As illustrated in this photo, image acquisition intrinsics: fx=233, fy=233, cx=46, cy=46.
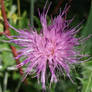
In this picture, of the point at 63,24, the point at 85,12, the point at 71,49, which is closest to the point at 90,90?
the point at 71,49

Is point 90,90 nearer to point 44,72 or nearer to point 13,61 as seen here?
point 44,72

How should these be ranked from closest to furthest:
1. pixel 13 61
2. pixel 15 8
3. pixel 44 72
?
pixel 44 72 → pixel 13 61 → pixel 15 8

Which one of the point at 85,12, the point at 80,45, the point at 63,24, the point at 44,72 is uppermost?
the point at 85,12

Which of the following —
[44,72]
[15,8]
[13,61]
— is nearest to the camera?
[44,72]
